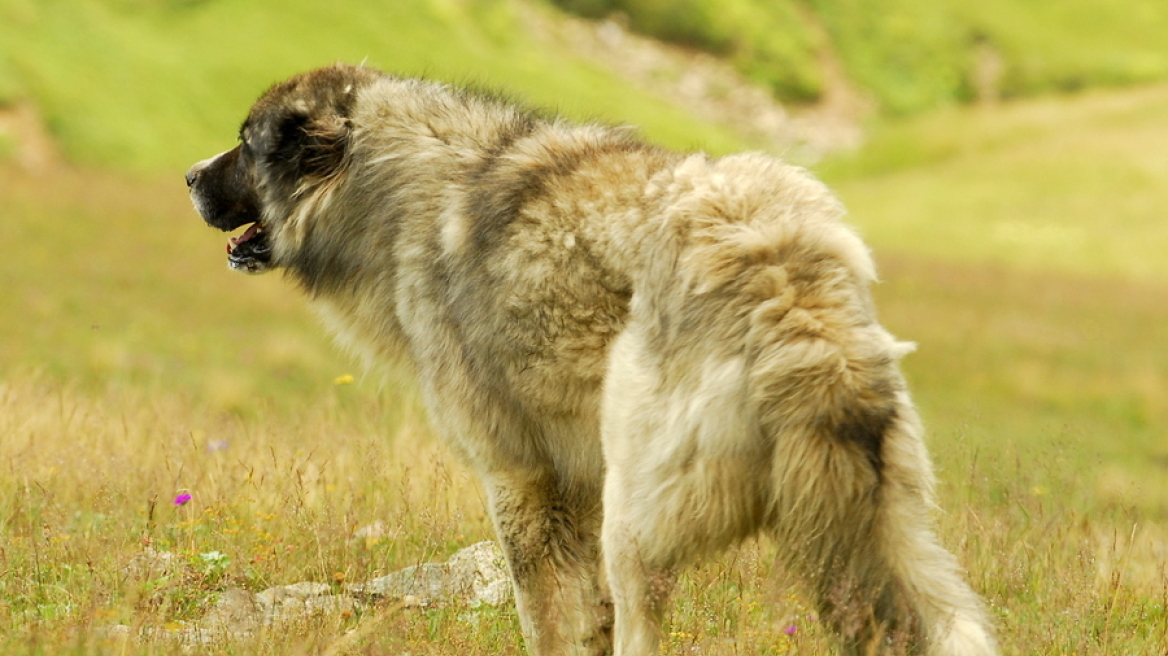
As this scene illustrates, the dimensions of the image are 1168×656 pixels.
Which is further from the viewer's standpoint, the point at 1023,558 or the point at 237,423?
the point at 237,423

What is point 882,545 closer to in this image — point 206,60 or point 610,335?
point 610,335

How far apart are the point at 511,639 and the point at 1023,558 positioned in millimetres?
2163

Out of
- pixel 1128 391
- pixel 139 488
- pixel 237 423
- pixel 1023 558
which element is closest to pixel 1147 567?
pixel 1023 558

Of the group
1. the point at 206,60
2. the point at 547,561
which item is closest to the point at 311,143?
the point at 547,561

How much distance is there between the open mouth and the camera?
16.2 ft

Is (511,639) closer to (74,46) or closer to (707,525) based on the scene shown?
(707,525)

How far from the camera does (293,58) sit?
26.1 m

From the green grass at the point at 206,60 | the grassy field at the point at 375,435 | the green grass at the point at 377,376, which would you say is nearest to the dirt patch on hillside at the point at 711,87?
the green grass at the point at 377,376

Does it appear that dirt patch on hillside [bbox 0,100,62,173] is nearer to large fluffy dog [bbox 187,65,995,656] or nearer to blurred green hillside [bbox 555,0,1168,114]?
large fluffy dog [bbox 187,65,995,656]

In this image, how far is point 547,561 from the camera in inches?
155

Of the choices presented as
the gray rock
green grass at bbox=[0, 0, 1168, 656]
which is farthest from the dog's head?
the gray rock

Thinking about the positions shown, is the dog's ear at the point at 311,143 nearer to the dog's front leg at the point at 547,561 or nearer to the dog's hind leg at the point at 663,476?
the dog's front leg at the point at 547,561

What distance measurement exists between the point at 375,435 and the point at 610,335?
2397mm

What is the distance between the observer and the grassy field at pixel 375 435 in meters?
4.07
